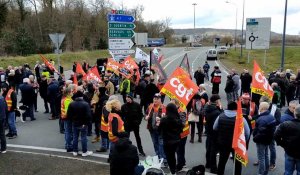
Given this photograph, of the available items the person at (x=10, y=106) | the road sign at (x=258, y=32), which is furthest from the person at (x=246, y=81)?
the road sign at (x=258, y=32)

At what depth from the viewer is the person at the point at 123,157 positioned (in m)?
5.62

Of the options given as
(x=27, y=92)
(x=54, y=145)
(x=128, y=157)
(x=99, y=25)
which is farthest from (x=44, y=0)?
(x=128, y=157)

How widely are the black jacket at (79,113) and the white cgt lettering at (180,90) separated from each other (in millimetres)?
2271

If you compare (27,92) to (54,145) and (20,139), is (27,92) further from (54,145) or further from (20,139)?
(54,145)

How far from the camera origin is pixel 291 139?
249 inches

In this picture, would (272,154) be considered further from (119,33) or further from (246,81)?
(119,33)

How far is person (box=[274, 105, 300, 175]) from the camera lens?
6297mm

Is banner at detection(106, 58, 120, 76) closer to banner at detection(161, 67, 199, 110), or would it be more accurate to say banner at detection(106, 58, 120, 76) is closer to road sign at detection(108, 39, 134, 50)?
road sign at detection(108, 39, 134, 50)

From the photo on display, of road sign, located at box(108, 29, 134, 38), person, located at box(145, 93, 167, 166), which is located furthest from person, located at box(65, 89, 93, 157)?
road sign, located at box(108, 29, 134, 38)

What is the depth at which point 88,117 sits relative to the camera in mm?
8742

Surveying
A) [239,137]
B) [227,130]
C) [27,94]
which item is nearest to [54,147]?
[27,94]

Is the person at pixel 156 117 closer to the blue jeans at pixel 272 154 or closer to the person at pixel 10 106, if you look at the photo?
the blue jeans at pixel 272 154

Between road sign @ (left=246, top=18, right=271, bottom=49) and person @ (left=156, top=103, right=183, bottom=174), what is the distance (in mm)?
32819

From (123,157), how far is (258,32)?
116ft
